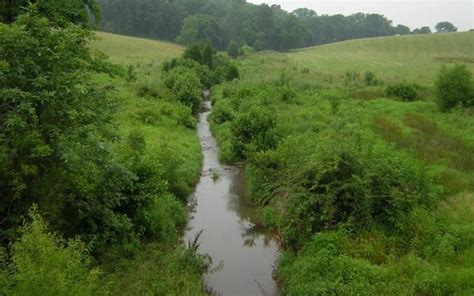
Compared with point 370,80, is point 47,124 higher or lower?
higher

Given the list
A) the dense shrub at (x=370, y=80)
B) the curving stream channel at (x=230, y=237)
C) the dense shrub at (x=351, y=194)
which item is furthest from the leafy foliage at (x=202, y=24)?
the dense shrub at (x=351, y=194)

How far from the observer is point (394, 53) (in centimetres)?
7475

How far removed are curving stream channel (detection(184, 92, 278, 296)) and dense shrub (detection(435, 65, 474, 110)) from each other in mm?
13808

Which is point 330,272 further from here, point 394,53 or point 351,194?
point 394,53

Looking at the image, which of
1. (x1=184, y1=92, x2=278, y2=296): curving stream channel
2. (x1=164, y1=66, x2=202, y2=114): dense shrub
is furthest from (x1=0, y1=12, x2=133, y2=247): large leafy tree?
(x1=164, y1=66, x2=202, y2=114): dense shrub

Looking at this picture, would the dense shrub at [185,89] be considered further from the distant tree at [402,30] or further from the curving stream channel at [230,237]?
the distant tree at [402,30]

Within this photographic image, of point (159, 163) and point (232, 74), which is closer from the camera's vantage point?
point (159, 163)

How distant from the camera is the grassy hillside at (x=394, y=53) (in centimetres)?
5997

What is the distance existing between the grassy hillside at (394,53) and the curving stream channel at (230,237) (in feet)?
123

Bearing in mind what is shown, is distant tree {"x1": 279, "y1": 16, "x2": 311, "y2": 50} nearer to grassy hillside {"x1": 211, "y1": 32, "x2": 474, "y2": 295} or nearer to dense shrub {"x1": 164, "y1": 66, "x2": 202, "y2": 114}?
dense shrub {"x1": 164, "y1": 66, "x2": 202, "y2": 114}

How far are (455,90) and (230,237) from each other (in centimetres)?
1840

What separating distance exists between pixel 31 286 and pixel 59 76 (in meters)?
4.79

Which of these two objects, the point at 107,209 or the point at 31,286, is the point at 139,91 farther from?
the point at 31,286

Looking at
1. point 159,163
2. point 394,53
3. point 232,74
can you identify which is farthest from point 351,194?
point 394,53
